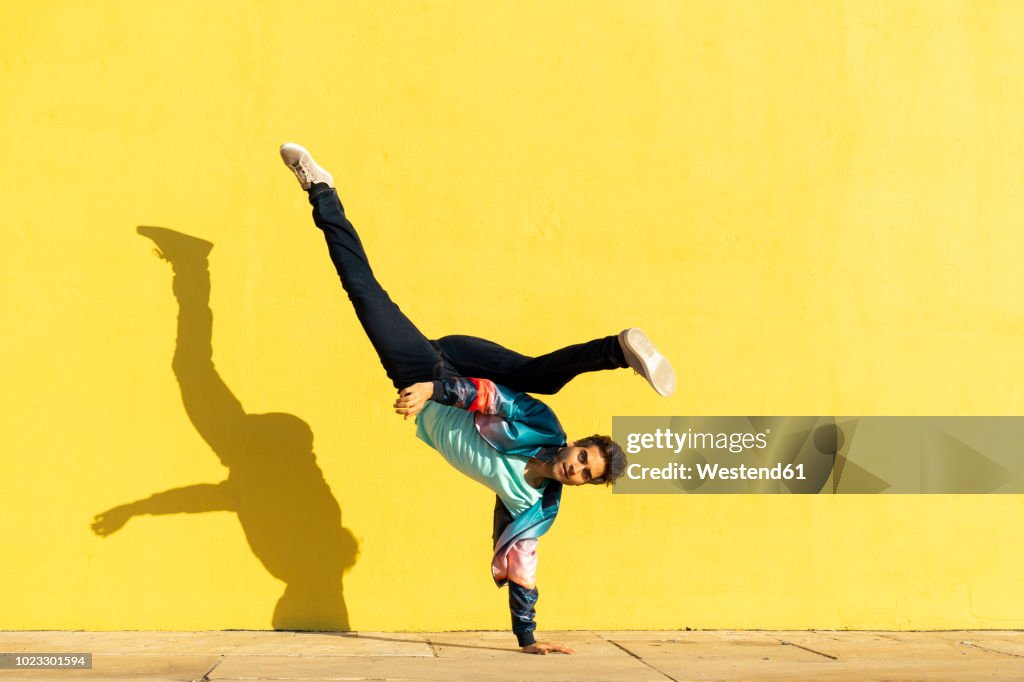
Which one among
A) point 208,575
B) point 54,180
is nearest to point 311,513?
point 208,575

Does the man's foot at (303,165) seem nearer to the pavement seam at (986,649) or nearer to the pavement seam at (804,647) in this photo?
the pavement seam at (804,647)

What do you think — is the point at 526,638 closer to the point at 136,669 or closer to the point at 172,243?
the point at 136,669

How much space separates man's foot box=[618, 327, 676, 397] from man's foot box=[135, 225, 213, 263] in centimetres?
217

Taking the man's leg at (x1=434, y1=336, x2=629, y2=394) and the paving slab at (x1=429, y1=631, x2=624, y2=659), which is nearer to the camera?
the man's leg at (x1=434, y1=336, x2=629, y2=394)

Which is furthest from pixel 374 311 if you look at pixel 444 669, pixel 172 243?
pixel 444 669

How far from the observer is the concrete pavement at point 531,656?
3836 millimetres

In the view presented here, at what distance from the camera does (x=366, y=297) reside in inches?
168

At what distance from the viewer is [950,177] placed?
211 inches

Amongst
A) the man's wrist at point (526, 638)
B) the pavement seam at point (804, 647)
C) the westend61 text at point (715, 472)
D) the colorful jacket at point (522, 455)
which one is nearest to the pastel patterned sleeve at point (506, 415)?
the colorful jacket at point (522, 455)

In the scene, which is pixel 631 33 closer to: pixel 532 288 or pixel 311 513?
pixel 532 288

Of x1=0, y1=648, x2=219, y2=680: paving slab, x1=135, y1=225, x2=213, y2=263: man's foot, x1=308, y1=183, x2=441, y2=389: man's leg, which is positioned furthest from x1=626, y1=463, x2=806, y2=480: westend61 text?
x1=135, y1=225, x2=213, y2=263: man's foot

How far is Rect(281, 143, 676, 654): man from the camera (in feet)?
13.8

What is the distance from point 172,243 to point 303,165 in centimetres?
92

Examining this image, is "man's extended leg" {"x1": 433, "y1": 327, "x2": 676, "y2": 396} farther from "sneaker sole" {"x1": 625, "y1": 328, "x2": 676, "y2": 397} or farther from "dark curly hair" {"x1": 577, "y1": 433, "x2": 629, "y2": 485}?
"dark curly hair" {"x1": 577, "y1": 433, "x2": 629, "y2": 485}
